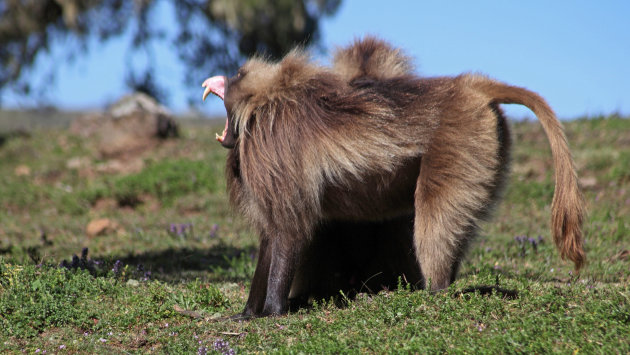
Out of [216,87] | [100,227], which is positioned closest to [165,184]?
[100,227]

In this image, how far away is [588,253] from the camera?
204 inches

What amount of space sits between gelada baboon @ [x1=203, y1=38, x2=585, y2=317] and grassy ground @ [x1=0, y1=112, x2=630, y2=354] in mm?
306

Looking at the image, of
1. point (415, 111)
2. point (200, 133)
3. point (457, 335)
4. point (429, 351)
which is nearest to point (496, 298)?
point (457, 335)

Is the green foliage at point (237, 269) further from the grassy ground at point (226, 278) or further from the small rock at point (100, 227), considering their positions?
the small rock at point (100, 227)

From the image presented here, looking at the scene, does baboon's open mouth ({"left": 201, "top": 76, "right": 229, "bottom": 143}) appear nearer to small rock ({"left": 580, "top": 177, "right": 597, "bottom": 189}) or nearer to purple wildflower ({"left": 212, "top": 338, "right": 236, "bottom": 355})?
purple wildflower ({"left": 212, "top": 338, "right": 236, "bottom": 355})

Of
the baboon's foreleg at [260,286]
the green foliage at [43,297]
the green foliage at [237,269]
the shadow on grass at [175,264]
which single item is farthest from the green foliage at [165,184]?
the baboon's foreleg at [260,286]

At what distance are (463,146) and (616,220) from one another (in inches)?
134

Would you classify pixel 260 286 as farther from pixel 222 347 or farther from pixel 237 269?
pixel 237 269

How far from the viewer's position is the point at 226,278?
4.72 metres

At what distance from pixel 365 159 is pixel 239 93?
0.81 metres

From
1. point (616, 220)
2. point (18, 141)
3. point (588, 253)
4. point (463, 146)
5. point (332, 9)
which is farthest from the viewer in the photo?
point (332, 9)

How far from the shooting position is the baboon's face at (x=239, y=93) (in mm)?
3680

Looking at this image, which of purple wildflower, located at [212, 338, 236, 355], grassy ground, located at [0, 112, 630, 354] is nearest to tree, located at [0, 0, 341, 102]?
grassy ground, located at [0, 112, 630, 354]

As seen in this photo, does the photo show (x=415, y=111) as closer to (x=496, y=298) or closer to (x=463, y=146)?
(x=463, y=146)
